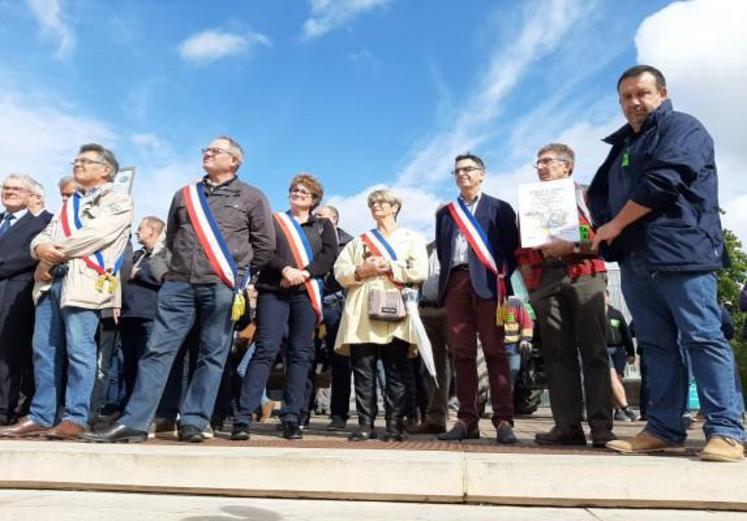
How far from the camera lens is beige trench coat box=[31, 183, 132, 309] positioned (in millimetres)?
4457

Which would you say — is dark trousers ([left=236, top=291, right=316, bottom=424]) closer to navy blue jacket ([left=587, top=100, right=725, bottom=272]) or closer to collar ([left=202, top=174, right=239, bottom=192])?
collar ([left=202, top=174, right=239, bottom=192])

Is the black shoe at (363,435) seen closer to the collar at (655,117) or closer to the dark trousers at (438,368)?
the dark trousers at (438,368)

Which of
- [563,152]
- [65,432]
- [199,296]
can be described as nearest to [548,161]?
[563,152]

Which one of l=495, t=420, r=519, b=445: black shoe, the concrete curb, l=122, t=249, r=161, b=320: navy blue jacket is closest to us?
the concrete curb

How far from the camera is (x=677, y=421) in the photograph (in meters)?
3.67

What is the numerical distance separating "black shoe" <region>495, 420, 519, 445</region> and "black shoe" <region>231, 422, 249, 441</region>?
1676 millimetres

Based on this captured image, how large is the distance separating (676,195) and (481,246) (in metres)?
1.45

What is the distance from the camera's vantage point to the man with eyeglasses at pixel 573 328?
418cm

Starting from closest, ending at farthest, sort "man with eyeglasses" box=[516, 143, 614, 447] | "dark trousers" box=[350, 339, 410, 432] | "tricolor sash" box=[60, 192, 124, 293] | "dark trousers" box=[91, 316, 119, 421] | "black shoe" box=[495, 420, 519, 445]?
"man with eyeglasses" box=[516, 143, 614, 447]
"black shoe" box=[495, 420, 519, 445]
"tricolor sash" box=[60, 192, 124, 293]
"dark trousers" box=[350, 339, 410, 432]
"dark trousers" box=[91, 316, 119, 421]

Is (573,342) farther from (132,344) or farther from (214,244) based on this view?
(132,344)

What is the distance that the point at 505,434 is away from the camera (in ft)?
14.3

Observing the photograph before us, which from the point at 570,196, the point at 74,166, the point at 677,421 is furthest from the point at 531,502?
the point at 74,166

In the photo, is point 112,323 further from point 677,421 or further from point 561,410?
point 677,421

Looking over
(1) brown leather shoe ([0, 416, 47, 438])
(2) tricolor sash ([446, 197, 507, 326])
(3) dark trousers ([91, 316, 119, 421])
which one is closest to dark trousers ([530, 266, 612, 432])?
(2) tricolor sash ([446, 197, 507, 326])
